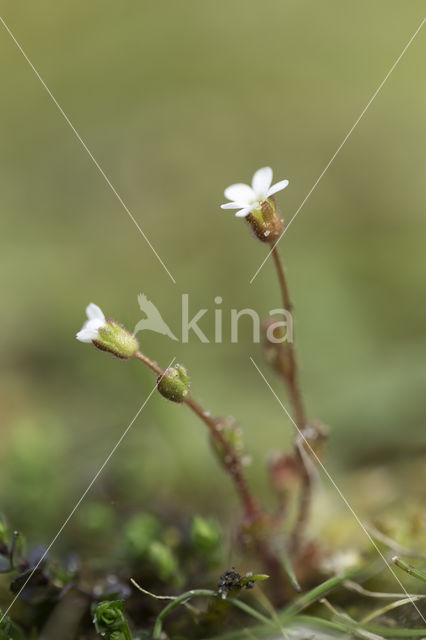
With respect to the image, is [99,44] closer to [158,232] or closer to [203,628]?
[158,232]

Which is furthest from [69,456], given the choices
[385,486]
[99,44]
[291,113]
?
[99,44]

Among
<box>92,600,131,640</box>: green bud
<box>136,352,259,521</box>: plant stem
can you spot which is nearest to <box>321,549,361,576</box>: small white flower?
<box>136,352,259,521</box>: plant stem

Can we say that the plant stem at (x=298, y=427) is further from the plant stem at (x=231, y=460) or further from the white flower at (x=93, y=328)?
the white flower at (x=93, y=328)

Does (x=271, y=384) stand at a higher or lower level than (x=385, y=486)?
higher

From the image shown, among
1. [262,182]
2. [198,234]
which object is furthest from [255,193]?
[198,234]

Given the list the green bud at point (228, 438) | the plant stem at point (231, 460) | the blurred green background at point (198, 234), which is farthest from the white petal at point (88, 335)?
the blurred green background at point (198, 234)

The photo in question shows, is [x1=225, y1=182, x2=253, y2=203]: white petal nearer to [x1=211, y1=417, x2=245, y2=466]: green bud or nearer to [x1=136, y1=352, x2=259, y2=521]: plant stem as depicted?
Answer: [x1=136, y1=352, x2=259, y2=521]: plant stem
